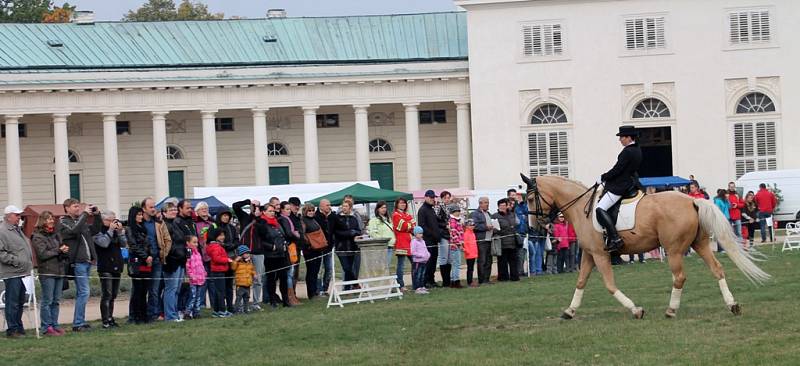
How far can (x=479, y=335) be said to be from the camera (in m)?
17.7

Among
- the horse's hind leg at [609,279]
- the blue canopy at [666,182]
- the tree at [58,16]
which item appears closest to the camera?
the horse's hind leg at [609,279]

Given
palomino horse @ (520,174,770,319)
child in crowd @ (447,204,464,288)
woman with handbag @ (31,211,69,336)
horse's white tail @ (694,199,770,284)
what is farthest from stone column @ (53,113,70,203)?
horse's white tail @ (694,199,770,284)

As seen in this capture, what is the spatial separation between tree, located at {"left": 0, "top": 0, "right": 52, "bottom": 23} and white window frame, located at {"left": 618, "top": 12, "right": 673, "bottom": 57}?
4098 cm

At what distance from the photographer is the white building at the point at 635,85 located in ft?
193

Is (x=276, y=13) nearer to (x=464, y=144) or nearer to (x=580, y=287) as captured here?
(x=464, y=144)

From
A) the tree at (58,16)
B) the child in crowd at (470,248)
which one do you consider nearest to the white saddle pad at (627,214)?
the child in crowd at (470,248)

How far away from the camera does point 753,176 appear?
5106 cm

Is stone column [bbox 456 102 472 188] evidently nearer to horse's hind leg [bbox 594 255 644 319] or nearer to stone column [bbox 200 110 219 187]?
stone column [bbox 200 110 219 187]

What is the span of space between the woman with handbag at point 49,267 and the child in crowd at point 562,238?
13.2 metres

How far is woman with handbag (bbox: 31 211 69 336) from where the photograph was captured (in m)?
20.8

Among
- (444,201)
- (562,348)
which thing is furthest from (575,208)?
(444,201)

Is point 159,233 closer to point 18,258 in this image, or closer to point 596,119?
point 18,258

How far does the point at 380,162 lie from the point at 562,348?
4856cm

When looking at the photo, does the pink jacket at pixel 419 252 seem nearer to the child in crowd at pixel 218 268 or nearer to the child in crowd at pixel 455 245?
the child in crowd at pixel 455 245
